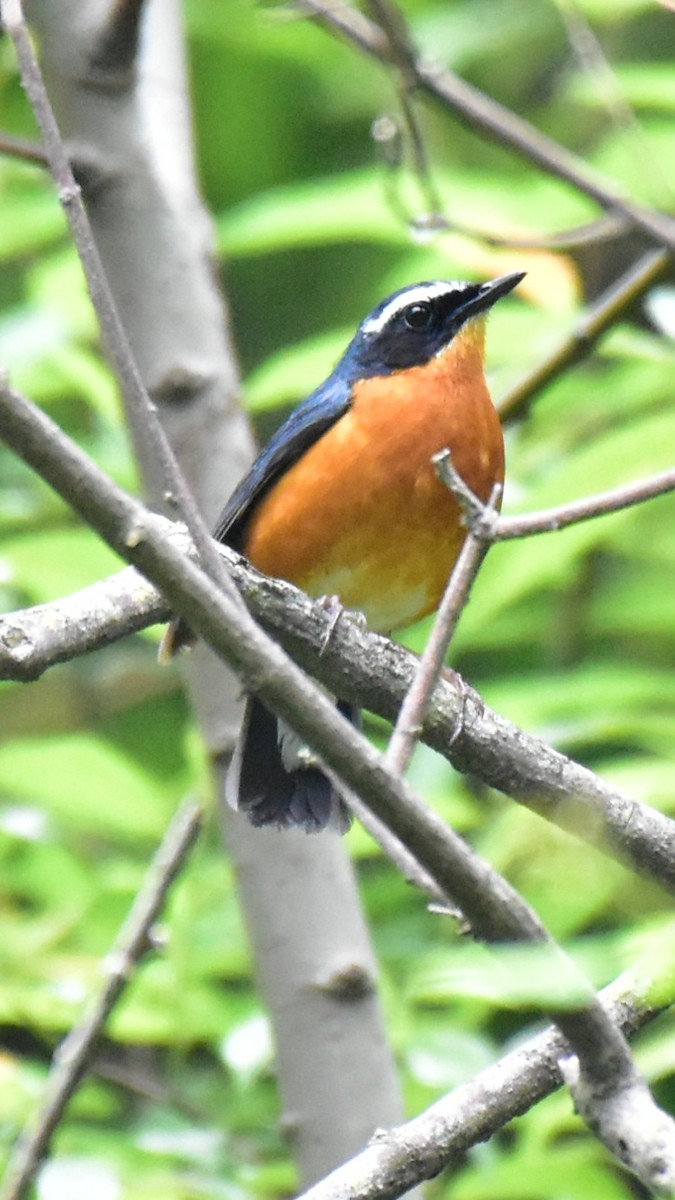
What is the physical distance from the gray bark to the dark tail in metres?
0.06

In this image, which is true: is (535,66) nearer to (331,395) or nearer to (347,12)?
(347,12)

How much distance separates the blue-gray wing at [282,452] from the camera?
4613mm

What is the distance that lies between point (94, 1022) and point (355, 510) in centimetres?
161

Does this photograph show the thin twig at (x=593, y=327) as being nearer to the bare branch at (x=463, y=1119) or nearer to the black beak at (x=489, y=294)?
the black beak at (x=489, y=294)

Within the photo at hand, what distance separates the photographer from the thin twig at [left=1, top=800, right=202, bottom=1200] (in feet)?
12.2

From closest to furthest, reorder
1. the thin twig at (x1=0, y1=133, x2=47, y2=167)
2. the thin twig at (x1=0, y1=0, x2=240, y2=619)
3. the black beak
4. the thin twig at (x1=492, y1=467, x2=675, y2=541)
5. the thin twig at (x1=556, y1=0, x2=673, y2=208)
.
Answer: the thin twig at (x1=0, y1=0, x2=240, y2=619)
the thin twig at (x1=492, y1=467, x2=675, y2=541)
the thin twig at (x1=0, y1=133, x2=47, y2=167)
the black beak
the thin twig at (x1=556, y1=0, x2=673, y2=208)

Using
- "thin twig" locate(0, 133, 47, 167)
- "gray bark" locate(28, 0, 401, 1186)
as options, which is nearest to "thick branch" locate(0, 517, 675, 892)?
"gray bark" locate(28, 0, 401, 1186)

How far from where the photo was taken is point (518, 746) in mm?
3457

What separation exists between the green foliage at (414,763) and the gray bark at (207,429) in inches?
6.6

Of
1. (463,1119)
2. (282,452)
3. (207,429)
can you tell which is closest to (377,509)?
(282,452)

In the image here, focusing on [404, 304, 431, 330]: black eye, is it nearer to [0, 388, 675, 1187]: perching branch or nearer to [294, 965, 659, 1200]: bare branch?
[294, 965, 659, 1200]: bare branch

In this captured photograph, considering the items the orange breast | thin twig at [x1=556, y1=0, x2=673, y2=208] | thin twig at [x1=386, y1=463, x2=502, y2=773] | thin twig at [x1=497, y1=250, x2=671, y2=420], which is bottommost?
thin twig at [x1=386, y1=463, x2=502, y2=773]

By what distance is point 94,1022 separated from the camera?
3775 mm

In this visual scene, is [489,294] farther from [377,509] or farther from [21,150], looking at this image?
[21,150]
